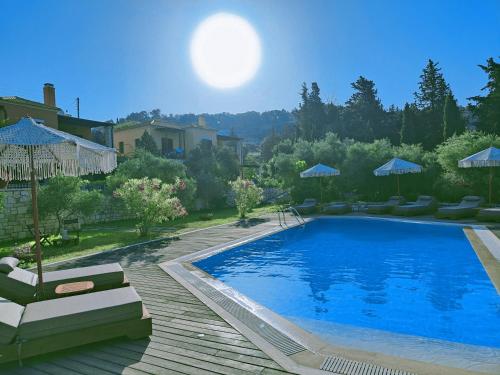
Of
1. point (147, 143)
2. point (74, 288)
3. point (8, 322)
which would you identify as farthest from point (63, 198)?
point (147, 143)

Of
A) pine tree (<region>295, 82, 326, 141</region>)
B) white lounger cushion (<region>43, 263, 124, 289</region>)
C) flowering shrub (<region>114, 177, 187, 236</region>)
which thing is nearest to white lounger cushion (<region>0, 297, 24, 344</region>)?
white lounger cushion (<region>43, 263, 124, 289</region>)

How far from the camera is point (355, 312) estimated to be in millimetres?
6539

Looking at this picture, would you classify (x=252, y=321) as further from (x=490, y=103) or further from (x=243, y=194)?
(x=490, y=103)

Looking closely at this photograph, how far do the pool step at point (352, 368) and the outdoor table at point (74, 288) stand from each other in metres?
3.76

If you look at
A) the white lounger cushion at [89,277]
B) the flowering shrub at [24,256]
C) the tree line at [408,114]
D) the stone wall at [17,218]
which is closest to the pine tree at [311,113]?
the tree line at [408,114]

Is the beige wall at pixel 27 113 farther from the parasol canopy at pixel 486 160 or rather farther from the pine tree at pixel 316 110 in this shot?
the pine tree at pixel 316 110

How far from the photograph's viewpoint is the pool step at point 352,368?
3.62 meters

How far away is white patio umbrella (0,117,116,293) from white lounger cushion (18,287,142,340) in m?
1.15

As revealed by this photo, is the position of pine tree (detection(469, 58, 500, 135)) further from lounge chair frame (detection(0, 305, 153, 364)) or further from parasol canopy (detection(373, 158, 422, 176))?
lounge chair frame (detection(0, 305, 153, 364))

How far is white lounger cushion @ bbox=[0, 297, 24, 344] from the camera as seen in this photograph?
387cm

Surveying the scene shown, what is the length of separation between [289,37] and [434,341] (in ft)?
45.0

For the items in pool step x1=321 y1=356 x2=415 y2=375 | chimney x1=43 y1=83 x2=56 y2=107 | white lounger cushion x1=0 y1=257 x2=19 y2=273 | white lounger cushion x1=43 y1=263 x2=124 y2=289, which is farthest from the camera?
chimney x1=43 y1=83 x2=56 y2=107

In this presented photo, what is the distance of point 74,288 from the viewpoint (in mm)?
5484

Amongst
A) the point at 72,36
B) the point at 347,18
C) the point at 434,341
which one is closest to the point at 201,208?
the point at 72,36
